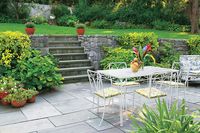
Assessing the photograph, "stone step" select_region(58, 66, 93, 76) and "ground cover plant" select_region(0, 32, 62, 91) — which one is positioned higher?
"ground cover plant" select_region(0, 32, 62, 91)

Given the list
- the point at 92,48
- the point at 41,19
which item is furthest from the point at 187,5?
the point at 92,48

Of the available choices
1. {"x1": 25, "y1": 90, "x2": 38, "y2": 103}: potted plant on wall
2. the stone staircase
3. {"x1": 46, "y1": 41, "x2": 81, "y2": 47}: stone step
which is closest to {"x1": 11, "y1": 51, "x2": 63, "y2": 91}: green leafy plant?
{"x1": 25, "y1": 90, "x2": 38, "y2": 103}: potted plant on wall

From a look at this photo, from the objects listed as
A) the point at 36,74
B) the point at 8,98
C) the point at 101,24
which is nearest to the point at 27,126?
the point at 8,98

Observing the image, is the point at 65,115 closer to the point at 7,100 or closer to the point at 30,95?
the point at 30,95

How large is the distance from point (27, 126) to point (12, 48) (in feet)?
8.83

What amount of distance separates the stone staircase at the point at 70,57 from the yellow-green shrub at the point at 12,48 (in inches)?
45.7

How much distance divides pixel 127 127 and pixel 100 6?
1225 centimetres

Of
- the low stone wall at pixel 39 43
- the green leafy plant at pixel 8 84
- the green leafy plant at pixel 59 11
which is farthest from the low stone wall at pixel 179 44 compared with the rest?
the green leafy plant at pixel 59 11

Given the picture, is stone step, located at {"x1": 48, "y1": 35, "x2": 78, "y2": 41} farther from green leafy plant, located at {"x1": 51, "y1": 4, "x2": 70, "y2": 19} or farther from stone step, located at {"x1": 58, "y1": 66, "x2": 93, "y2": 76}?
green leafy plant, located at {"x1": 51, "y1": 4, "x2": 70, "y2": 19}

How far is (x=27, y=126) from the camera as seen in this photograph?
12.7 feet

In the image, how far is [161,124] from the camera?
8.55 ft

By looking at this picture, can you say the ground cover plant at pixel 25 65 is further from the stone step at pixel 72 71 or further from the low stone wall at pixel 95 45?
the low stone wall at pixel 95 45

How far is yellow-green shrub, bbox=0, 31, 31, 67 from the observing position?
5945 millimetres

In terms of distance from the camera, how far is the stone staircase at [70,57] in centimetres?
700
